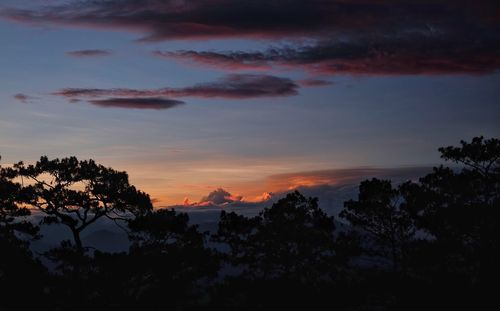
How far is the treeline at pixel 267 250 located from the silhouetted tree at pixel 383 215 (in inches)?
3.8

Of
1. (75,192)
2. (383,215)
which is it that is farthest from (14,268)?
(383,215)

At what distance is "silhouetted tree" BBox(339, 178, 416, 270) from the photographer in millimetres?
45969

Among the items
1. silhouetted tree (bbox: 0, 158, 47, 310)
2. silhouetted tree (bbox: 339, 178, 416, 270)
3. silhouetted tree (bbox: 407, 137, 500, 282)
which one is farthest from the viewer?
silhouetted tree (bbox: 339, 178, 416, 270)

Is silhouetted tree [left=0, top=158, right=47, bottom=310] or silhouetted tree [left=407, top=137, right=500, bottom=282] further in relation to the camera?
silhouetted tree [left=407, top=137, right=500, bottom=282]

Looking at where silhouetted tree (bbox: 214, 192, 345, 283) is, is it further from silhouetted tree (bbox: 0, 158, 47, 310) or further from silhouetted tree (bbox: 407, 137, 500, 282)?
silhouetted tree (bbox: 0, 158, 47, 310)

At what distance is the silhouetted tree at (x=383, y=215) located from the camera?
46.0 m

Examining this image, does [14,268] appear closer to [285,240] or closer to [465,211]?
[285,240]

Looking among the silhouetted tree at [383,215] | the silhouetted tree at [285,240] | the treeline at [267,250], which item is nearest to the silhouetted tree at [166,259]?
the treeline at [267,250]

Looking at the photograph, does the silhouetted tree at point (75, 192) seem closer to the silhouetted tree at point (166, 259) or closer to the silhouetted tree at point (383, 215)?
the silhouetted tree at point (166, 259)

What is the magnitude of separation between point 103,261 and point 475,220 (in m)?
26.4

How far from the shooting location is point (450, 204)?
42.1 m

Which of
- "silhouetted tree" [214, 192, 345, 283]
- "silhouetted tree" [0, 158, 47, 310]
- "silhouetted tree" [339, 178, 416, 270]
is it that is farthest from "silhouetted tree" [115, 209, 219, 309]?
"silhouetted tree" [339, 178, 416, 270]

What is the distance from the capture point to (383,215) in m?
46.2

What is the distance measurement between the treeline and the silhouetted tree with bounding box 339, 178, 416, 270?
97mm
